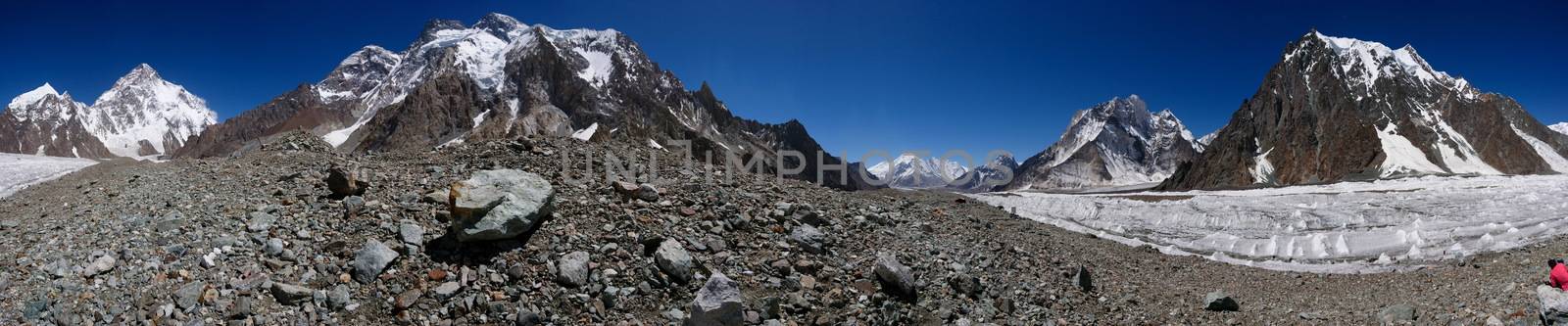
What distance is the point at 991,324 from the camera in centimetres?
979

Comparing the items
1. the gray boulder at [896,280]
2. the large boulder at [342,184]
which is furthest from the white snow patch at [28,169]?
the gray boulder at [896,280]

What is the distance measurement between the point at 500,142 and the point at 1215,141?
201 m

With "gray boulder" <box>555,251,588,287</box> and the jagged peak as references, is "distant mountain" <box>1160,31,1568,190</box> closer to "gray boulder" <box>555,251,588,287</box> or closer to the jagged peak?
the jagged peak

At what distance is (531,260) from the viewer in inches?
350

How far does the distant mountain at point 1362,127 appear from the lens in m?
120

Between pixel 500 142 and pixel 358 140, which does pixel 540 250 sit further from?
pixel 358 140

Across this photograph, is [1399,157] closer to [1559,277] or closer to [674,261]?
[1559,277]

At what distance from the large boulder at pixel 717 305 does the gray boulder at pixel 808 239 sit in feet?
8.81

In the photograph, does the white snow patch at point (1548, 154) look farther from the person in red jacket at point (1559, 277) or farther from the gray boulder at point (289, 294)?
the gray boulder at point (289, 294)

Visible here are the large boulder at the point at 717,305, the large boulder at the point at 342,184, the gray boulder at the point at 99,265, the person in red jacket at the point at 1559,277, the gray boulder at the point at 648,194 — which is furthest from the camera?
the gray boulder at the point at 648,194

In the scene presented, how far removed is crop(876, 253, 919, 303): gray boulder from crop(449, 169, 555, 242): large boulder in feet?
18.1

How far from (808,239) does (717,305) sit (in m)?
3.20

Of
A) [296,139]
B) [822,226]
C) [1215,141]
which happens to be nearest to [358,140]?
[296,139]

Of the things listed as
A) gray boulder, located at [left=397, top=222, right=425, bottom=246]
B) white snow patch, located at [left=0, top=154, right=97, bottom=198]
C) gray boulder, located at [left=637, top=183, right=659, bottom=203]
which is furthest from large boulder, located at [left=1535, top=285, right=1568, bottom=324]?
white snow patch, located at [left=0, top=154, right=97, bottom=198]
